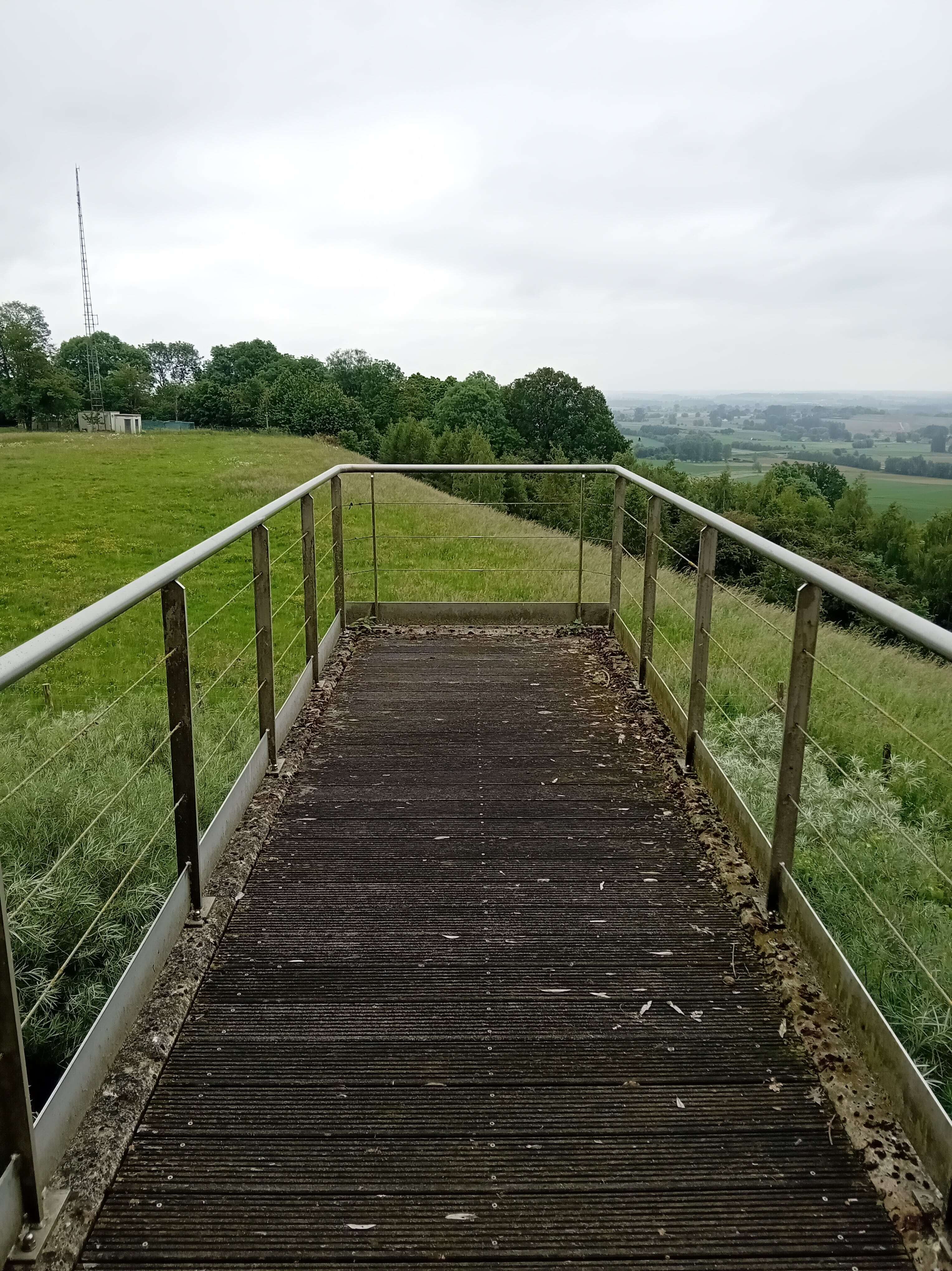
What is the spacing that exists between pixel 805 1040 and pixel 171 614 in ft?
6.30

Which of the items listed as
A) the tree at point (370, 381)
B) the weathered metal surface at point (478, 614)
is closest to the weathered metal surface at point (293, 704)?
the weathered metal surface at point (478, 614)

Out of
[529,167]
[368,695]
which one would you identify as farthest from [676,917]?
[529,167]

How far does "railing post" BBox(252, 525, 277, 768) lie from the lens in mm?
3467

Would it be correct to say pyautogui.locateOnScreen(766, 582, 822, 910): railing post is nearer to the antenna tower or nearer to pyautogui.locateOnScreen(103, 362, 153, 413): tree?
the antenna tower

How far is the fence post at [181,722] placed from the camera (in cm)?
251

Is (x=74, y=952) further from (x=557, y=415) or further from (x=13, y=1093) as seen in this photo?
(x=557, y=415)

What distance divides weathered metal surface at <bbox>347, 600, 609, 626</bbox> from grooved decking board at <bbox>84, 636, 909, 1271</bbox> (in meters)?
3.07

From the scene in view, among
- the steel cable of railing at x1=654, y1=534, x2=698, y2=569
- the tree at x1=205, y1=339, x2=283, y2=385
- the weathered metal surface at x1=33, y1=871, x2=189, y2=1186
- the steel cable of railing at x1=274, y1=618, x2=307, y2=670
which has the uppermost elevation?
the tree at x1=205, y1=339, x2=283, y2=385

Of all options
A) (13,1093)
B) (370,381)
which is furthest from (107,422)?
(13,1093)

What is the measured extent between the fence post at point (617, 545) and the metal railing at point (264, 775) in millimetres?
559

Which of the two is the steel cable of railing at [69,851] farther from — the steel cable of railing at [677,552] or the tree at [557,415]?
the tree at [557,415]

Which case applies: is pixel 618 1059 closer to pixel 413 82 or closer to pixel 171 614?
pixel 171 614

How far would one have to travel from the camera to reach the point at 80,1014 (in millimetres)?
2332

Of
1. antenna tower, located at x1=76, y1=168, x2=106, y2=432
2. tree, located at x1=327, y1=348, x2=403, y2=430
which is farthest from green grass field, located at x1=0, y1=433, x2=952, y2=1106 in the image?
tree, located at x1=327, y1=348, x2=403, y2=430
